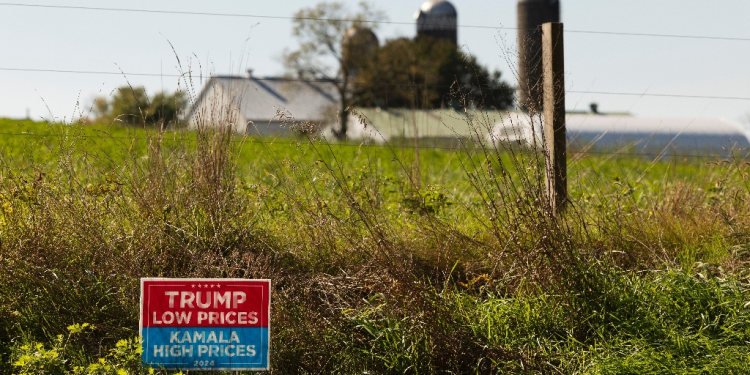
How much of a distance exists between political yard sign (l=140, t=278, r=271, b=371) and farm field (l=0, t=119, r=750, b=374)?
0.66 ft

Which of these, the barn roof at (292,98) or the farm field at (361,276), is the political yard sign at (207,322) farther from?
the barn roof at (292,98)

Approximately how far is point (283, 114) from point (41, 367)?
5.90ft

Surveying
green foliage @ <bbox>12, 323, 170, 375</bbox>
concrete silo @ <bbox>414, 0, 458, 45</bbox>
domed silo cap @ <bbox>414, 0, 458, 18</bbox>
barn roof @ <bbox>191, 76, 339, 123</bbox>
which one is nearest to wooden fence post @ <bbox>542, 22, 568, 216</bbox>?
green foliage @ <bbox>12, 323, 170, 375</bbox>

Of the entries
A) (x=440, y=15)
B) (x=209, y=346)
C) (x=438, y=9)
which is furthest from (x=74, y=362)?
(x=438, y=9)

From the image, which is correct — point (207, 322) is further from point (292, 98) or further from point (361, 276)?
point (292, 98)

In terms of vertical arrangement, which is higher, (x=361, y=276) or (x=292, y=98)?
(x=292, y=98)

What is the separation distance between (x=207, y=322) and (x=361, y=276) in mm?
1176

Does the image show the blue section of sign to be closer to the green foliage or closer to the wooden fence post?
the green foliage

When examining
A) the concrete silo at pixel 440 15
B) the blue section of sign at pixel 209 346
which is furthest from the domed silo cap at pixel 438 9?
the blue section of sign at pixel 209 346

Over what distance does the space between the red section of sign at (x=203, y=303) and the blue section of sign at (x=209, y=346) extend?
0.03 meters

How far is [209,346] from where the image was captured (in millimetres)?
3246

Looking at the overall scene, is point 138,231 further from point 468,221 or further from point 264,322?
point 468,221

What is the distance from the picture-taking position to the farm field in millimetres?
3580

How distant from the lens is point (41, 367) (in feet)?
10.7
